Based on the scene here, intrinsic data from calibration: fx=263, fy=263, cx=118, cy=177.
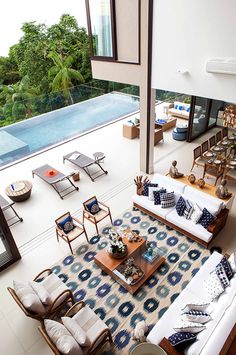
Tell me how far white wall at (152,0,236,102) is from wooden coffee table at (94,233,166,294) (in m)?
3.88

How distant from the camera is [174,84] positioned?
6754 mm

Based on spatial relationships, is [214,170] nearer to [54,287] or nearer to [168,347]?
[168,347]

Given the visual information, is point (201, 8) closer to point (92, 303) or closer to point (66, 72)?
point (92, 303)

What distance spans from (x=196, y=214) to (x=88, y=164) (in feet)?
13.9

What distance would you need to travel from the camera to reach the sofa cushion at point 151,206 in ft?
21.9

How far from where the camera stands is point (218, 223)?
6074 mm

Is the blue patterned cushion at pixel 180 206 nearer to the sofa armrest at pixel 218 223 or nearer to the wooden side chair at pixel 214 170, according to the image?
the sofa armrest at pixel 218 223

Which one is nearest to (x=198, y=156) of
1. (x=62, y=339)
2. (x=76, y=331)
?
(x=76, y=331)

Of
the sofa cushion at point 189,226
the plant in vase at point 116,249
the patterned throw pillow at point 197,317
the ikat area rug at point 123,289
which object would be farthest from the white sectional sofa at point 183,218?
the patterned throw pillow at point 197,317

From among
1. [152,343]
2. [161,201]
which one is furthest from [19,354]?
[161,201]

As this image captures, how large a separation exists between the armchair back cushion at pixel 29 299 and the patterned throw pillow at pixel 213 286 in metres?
2.86

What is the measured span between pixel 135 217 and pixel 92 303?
2613mm

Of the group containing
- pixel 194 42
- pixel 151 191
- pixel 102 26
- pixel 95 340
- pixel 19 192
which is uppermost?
pixel 102 26

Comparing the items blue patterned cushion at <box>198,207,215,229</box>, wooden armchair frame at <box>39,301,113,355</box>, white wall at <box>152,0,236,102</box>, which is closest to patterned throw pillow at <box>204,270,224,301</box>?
blue patterned cushion at <box>198,207,215,229</box>
